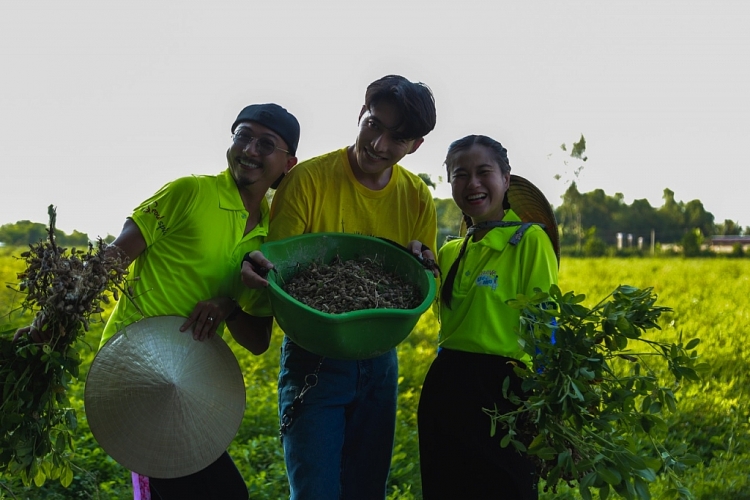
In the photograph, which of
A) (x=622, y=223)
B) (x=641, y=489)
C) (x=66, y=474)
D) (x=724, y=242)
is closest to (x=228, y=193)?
(x=66, y=474)

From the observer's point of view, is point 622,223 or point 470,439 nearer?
point 470,439

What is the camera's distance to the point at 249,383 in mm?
5992

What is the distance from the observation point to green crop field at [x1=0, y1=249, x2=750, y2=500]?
374 cm

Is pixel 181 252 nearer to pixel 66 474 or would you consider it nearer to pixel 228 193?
pixel 228 193

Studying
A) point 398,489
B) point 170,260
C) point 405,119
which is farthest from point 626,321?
Answer: point 398,489

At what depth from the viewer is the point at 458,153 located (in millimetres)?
2492

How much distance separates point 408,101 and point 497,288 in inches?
29.4

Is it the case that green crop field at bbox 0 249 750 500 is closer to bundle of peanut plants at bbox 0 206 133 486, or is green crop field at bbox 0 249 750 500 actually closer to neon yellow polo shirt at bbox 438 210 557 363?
bundle of peanut plants at bbox 0 206 133 486

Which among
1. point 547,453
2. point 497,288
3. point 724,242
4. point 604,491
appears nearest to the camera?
point 604,491

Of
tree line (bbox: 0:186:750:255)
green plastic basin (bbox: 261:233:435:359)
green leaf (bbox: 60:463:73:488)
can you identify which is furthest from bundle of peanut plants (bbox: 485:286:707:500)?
tree line (bbox: 0:186:750:255)

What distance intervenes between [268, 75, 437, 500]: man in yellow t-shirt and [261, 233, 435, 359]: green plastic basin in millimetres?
119

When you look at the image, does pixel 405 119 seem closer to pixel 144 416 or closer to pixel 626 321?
pixel 626 321

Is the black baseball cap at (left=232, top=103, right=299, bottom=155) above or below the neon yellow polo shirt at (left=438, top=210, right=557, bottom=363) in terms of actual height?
above

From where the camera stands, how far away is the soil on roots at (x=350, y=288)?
2.10m
